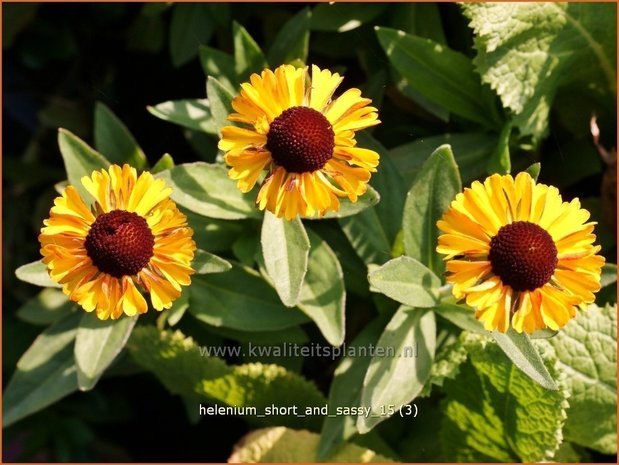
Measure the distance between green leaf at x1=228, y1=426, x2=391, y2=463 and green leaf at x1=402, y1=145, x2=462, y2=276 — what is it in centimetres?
34

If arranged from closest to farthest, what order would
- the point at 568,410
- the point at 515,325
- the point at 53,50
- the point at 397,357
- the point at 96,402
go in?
the point at 515,325, the point at 397,357, the point at 568,410, the point at 96,402, the point at 53,50

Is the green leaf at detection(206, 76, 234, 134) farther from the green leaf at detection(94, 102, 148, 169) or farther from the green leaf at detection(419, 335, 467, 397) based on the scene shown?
the green leaf at detection(419, 335, 467, 397)

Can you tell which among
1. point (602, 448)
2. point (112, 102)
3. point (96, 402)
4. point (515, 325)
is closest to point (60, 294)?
point (96, 402)

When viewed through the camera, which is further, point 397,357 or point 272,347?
point 272,347

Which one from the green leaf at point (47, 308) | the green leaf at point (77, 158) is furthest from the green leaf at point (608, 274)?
the green leaf at point (47, 308)

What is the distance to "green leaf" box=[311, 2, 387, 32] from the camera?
1.44 meters

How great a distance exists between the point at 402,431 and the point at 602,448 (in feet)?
1.14

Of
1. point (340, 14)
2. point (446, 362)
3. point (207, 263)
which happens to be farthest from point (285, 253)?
point (340, 14)

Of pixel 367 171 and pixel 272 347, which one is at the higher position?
pixel 367 171

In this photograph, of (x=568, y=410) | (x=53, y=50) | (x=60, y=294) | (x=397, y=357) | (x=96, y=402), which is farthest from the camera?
(x=53, y=50)

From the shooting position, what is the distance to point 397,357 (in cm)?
118

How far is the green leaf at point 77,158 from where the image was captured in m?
1.25

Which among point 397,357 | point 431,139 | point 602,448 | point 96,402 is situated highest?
point 431,139

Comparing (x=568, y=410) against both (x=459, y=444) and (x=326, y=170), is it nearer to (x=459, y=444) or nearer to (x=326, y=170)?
(x=459, y=444)
